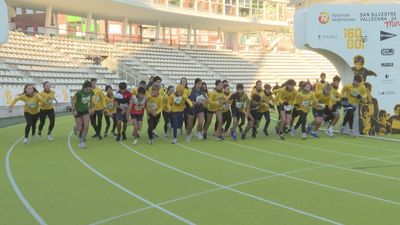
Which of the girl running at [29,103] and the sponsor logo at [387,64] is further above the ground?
the sponsor logo at [387,64]

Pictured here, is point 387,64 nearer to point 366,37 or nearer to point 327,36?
point 366,37

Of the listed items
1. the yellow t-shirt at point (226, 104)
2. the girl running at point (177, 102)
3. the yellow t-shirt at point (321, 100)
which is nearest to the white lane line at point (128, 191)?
the girl running at point (177, 102)

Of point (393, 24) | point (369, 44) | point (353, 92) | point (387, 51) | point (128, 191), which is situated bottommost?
point (128, 191)

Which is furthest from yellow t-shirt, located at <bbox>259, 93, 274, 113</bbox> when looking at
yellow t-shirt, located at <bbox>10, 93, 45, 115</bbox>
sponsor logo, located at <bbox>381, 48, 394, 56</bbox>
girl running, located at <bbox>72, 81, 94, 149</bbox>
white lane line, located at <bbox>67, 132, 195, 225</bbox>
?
yellow t-shirt, located at <bbox>10, 93, 45, 115</bbox>

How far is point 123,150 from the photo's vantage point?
40.2ft

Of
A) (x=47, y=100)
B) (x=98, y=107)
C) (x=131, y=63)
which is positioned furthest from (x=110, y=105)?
(x=131, y=63)

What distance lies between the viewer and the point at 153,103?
13508 mm

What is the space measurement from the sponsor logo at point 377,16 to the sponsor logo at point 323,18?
106 centimetres

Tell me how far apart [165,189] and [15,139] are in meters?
8.39

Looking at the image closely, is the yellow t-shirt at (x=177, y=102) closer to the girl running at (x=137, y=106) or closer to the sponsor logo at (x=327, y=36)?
the girl running at (x=137, y=106)

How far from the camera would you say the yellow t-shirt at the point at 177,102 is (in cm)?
1391

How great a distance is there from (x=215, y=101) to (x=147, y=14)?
2941 centimetres

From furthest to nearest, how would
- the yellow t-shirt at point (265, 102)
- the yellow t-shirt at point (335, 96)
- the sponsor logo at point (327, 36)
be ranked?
1. the sponsor logo at point (327, 36)
2. the yellow t-shirt at point (335, 96)
3. the yellow t-shirt at point (265, 102)

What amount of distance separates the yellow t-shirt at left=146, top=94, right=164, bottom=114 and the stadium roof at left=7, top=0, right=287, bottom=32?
2340 centimetres
